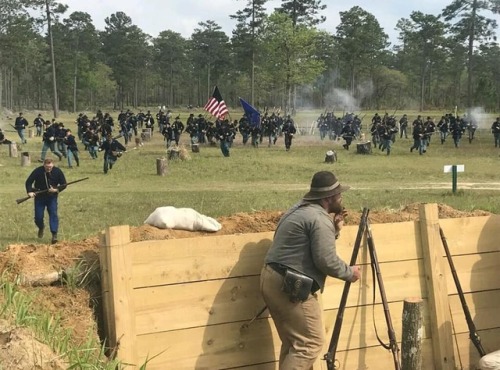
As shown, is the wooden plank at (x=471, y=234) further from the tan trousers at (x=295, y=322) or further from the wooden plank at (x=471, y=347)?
the tan trousers at (x=295, y=322)

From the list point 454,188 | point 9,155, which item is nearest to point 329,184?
point 454,188

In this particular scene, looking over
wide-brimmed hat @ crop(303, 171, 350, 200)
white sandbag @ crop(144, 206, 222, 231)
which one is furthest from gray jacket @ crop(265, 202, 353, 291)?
white sandbag @ crop(144, 206, 222, 231)

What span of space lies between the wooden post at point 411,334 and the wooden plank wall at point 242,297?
1.73 ft

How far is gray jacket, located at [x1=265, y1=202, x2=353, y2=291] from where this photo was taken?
412 cm

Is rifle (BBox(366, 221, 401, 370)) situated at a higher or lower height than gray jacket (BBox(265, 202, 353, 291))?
lower

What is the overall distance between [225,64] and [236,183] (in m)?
70.1

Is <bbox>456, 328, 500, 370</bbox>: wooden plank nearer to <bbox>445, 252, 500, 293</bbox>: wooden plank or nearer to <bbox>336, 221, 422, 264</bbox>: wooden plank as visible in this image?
<bbox>445, 252, 500, 293</bbox>: wooden plank

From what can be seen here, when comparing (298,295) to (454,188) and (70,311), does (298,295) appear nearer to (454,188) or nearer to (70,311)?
(70,311)

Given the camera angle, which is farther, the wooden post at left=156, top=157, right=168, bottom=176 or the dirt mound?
the wooden post at left=156, top=157, right=168, bottom=176

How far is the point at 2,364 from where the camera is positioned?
10.4 ft

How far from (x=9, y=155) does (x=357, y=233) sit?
22918 mm

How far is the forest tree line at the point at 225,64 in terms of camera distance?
195 ft

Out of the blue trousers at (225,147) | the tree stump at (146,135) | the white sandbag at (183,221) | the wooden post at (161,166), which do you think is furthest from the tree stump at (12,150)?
the white sandbag at (183,221)

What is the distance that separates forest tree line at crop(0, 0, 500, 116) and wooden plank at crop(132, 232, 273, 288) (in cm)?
4782
